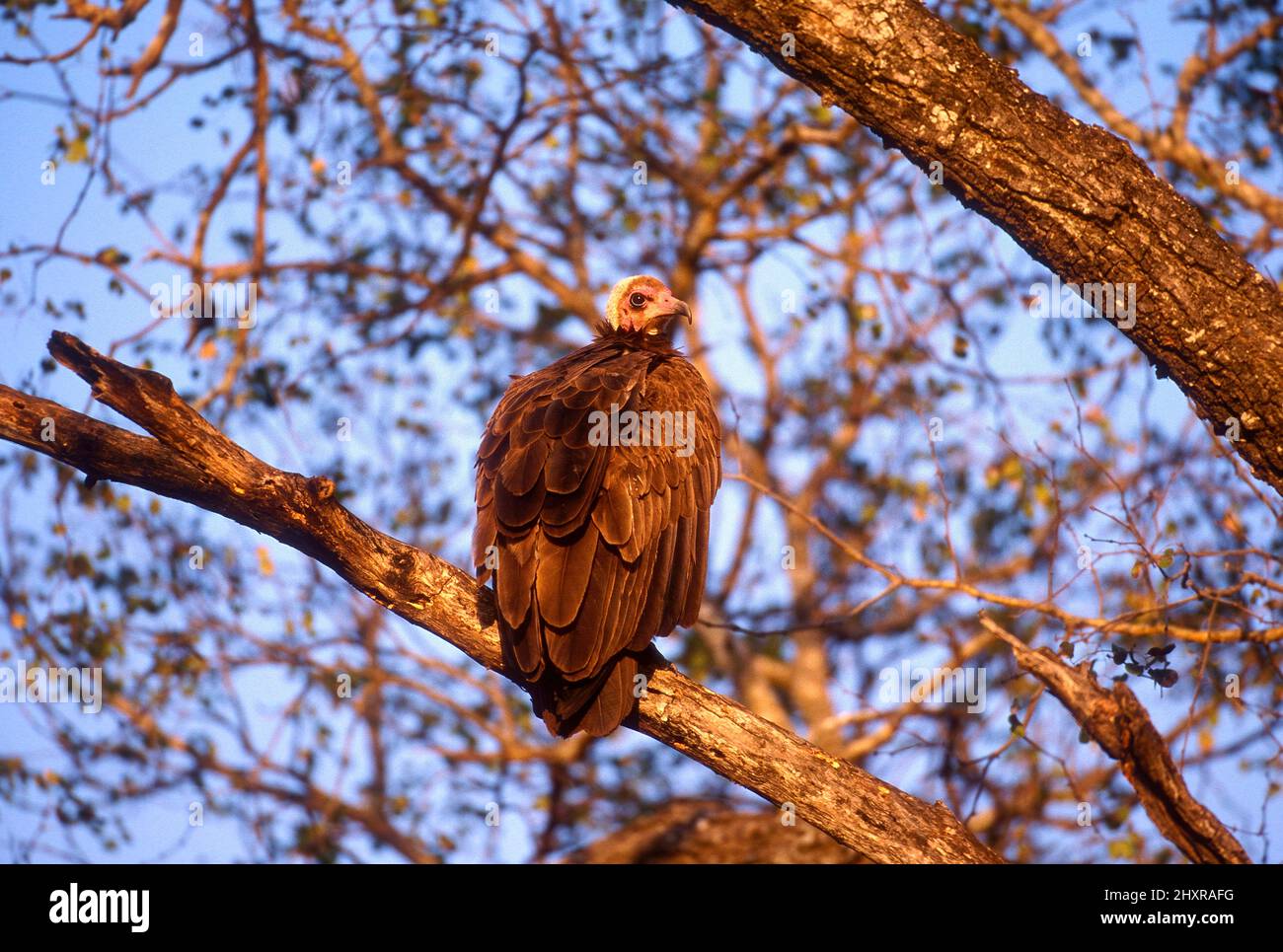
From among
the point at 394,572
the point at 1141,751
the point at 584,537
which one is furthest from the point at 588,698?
the point at 1141,751

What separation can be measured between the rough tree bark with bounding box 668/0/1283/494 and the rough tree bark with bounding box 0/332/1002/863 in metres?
1.73

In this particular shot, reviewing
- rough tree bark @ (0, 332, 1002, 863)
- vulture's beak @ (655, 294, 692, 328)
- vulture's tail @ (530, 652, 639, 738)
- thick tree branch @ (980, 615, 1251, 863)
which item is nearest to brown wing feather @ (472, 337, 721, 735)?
vulture's tail @ (530, 652, 639, 738)

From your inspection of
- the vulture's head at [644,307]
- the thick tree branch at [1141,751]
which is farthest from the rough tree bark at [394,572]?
the vulture's head at [644,307]

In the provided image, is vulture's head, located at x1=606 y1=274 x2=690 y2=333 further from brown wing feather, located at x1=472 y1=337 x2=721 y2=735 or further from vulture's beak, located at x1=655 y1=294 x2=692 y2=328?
brown wing feather, located at x1=472 y1=337 x2=721 y2=735

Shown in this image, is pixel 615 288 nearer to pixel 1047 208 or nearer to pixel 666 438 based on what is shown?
pixel 666 438

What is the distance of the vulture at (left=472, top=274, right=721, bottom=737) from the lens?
13.9ft

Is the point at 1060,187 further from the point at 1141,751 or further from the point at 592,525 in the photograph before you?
the point at 1141,751

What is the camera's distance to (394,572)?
416 centimetres

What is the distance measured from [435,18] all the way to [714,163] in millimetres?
3002

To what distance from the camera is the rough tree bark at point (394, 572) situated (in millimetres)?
3914

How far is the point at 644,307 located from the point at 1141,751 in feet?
10.8

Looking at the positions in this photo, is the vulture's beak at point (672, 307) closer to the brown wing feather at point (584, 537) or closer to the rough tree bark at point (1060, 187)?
the brown wing feather at point (584, 537)

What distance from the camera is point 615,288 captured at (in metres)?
6.92
